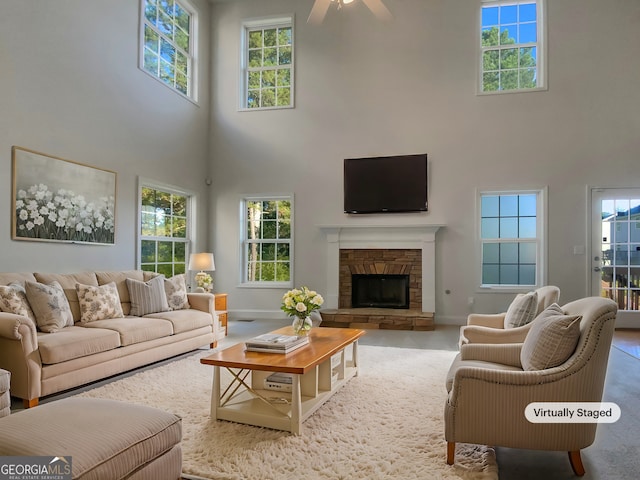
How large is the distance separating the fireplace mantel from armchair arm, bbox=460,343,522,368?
3.97 metres

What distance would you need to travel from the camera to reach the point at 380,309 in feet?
22.6

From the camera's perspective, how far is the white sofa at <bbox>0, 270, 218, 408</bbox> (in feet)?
10.1

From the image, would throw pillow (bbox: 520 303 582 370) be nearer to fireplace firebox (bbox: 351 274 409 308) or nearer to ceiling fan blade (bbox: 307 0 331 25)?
ceiling fan blade (bbox: 307 0 331 25)

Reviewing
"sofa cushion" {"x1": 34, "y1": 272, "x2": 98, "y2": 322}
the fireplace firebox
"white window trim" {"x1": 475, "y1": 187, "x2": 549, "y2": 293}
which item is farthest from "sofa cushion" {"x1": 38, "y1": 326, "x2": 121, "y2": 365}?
"white window trim" {"x1": 475, "y1": 187, "x2": 549, "y2": 293}

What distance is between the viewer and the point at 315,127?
286 inches

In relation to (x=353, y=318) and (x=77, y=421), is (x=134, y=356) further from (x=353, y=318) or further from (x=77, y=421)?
(x=353, y=318)

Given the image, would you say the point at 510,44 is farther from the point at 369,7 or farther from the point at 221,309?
the point at 221,309

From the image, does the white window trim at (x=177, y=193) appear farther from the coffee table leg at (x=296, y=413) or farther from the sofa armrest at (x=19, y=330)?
the coffee table leg at (x=296, y=413)

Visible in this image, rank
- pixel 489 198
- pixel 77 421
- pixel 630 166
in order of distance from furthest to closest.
A: 1. pixel 489 198
2. pixel 630 166
3. pixel 77 421

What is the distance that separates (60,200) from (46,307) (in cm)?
149

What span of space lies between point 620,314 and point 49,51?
775 centimetres

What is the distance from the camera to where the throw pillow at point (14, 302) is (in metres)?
3.36

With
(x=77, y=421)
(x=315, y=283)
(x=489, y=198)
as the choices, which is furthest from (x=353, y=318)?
(x=77, y=421)

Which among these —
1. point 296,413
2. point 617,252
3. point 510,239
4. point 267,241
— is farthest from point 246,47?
point 296,413
